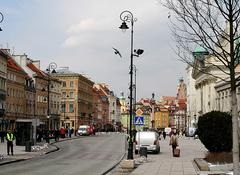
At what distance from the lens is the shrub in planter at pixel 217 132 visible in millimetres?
28469

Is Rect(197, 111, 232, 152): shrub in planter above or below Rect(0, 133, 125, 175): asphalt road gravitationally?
above

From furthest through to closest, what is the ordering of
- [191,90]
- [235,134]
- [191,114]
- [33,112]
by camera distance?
[191,90] < [191,114] < [33,112] < [235,134]

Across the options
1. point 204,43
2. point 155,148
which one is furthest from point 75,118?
point 204,43

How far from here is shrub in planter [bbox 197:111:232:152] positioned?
93.4 ft

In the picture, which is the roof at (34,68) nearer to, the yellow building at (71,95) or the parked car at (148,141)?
the yellow building at (71,95)

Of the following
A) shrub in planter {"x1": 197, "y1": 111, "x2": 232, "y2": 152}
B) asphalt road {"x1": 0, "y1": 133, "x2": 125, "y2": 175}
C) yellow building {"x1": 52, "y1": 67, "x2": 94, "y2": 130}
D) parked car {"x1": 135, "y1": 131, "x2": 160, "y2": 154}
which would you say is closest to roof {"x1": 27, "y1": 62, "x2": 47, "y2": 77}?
yellow building {"x1": 52, "y1": 67, "x2": 94, "y2": 130}

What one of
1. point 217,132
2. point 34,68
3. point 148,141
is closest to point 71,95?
point 34,68

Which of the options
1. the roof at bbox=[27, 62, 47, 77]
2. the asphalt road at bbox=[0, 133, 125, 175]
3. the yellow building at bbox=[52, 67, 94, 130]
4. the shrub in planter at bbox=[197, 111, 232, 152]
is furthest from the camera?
the yellow building at bbox=[52, 67, 94, 130]

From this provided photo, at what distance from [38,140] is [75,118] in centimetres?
8870

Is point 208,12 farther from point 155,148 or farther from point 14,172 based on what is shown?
point 155,148

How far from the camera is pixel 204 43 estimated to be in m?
16.4

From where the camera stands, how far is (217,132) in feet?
93.6

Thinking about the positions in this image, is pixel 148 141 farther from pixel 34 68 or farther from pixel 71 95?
pixel 71 95

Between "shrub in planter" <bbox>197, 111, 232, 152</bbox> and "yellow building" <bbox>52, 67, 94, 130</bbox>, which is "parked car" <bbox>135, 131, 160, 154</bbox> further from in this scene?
"yellow building" <bbox>52, 67, 94, 130</bbox>
